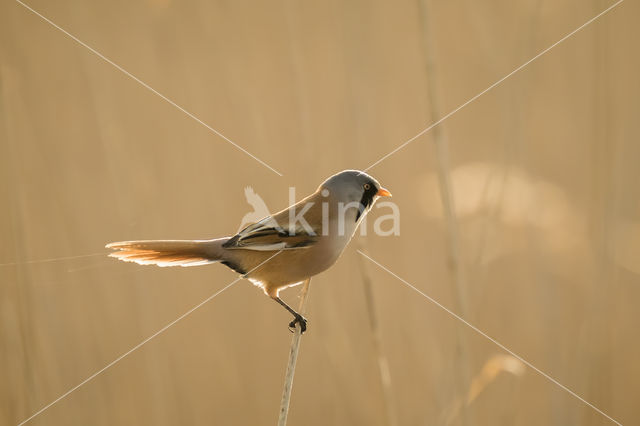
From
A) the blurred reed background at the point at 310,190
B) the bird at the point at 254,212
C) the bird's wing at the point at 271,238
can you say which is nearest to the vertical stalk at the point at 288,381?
the bird's wing at the point at 271,238

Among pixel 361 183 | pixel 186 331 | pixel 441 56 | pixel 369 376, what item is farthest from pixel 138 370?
pixel 441 56

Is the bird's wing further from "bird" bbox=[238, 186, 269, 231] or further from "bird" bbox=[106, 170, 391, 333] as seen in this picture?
"bird" bbox=[238, 186, 269, 231]

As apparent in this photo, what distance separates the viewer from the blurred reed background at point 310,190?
87.8 inches

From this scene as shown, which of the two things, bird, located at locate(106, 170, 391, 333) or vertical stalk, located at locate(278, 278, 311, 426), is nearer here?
vertical stalk, located at locate(278, 278, 311, 426)

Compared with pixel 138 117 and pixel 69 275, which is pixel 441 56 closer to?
pixel 138 117

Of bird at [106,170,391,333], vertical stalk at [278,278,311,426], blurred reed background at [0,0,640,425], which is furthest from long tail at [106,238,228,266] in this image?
blurred reed background at [0,0,640,425]

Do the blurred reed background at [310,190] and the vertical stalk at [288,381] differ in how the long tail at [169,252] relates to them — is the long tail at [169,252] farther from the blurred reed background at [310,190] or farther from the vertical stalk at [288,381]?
the blurred reed background at [310,190]

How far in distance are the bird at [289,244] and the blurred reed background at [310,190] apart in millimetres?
369

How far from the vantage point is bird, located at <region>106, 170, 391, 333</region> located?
1.64m

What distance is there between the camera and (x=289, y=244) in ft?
5.74

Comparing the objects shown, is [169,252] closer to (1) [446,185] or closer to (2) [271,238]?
(2) [271,238]

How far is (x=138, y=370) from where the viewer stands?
8.64ft

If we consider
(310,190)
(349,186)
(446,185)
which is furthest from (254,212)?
(446,185)

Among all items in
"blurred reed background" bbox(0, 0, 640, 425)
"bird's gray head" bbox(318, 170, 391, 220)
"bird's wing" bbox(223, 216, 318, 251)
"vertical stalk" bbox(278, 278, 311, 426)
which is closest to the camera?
"vertical stalk" bbox(278, 278, 311, 426)
